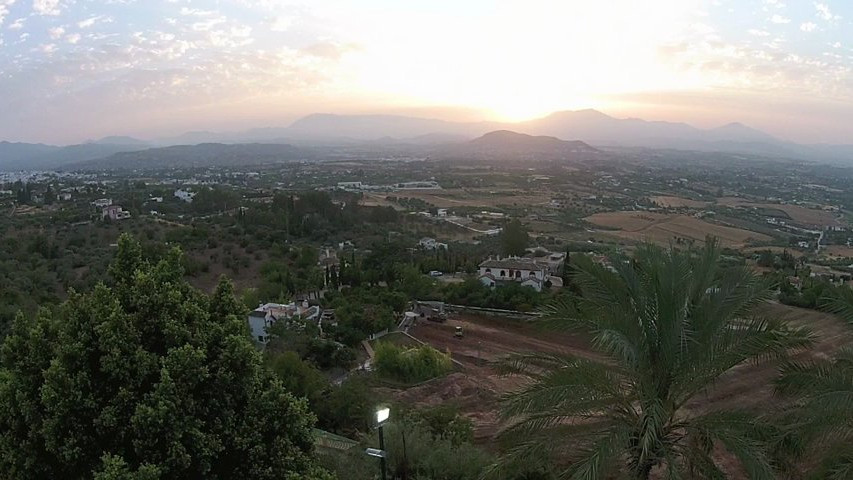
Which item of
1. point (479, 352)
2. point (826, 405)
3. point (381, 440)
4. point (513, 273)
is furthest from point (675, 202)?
point (826, 405)

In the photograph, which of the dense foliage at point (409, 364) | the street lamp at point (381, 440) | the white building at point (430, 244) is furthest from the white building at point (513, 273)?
the street lamp at point (381, 440)

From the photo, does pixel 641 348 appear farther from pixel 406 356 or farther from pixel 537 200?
pixel 537 200

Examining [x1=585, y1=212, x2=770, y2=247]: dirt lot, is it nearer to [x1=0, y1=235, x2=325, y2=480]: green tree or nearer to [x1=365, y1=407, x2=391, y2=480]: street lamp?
[x1=365, y1=407, x2=391, y2=480]: street lamp

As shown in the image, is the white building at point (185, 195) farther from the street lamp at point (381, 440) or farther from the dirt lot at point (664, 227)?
the street lamp at point (381, 440)

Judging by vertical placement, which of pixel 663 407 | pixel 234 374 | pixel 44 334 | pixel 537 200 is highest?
pixel 44 334

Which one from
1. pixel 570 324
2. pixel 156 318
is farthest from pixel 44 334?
pixel 570 324

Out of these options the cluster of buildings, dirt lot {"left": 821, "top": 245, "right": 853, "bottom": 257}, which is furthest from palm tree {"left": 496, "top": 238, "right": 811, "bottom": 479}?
dirt lot {"left": 821, "top": 245, "right": 853, "bottom": 257}
